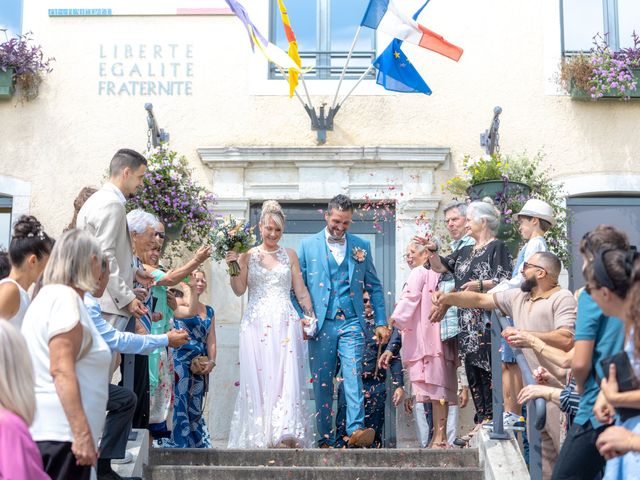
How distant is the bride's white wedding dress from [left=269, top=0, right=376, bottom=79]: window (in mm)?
2697

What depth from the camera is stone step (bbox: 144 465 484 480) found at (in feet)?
21.3

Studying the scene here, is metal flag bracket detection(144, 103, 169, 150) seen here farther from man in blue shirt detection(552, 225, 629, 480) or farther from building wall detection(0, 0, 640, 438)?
man in blue shirt detection(552, 225, 629, 480)

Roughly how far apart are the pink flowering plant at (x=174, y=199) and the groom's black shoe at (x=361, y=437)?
2611 millimetres

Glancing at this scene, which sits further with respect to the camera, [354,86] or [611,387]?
[354,86]

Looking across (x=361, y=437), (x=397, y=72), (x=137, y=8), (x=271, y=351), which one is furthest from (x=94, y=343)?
(x=137, y=8)

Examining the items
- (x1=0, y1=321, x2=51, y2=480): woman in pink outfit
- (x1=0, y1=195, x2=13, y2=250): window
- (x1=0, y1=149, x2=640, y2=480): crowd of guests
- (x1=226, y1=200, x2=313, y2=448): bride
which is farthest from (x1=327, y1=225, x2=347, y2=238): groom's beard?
(x1=0, y1=321, x2=51, y2=480): woman in pink outfit

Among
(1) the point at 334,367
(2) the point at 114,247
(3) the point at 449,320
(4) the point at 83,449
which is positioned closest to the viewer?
(4) the point at 83,449

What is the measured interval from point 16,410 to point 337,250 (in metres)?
4.77

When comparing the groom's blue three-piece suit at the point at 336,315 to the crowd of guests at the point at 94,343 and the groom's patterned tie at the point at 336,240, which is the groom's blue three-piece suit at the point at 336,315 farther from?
the crowd of guests at the point at 94,343

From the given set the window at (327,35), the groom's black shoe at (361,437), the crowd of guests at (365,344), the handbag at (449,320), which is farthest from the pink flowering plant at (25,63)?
the groom's black shoe at (361,437)

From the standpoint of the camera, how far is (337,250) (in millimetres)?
8375

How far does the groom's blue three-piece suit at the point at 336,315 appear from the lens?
26.0 feet

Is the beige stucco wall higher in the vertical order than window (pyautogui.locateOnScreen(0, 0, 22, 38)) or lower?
lower

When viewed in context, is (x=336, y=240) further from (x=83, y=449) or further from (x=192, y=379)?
(x=83, y=449)
